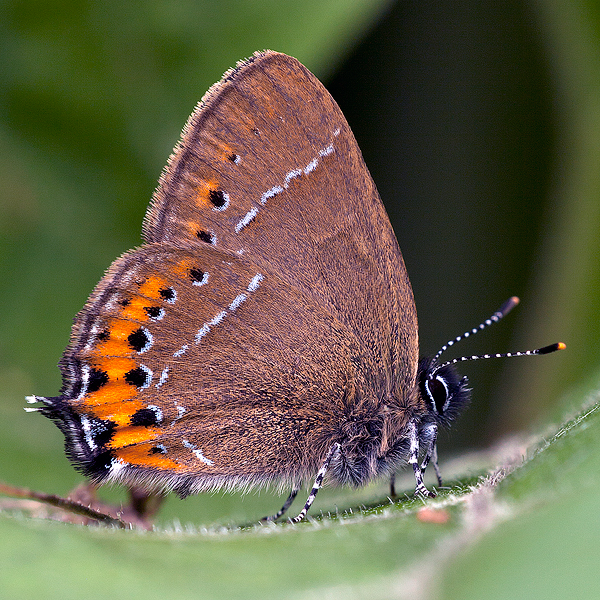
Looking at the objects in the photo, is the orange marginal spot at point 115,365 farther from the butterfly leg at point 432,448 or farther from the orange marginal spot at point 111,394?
the butterfly leg at point 432,448

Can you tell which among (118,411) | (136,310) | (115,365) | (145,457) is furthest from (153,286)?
(145,457)

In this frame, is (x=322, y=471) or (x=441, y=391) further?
(x=441, y=391)

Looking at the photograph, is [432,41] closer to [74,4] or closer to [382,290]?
[382,290]

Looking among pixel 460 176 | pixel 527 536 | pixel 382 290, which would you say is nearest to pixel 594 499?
pixel 527 536

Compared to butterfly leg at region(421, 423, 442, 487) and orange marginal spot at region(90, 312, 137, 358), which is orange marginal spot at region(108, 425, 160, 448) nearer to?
orange marginal spot at region(90, 312, 137, 358)

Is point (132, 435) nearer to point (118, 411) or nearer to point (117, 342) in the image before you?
point (118, 411)

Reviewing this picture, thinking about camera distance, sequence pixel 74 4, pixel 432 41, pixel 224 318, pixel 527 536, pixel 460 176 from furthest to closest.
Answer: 1. pixel 460 176
2. pixel 432 41
3. pixel 74 4
4. pixel 224 318
5. pixel 527 536
